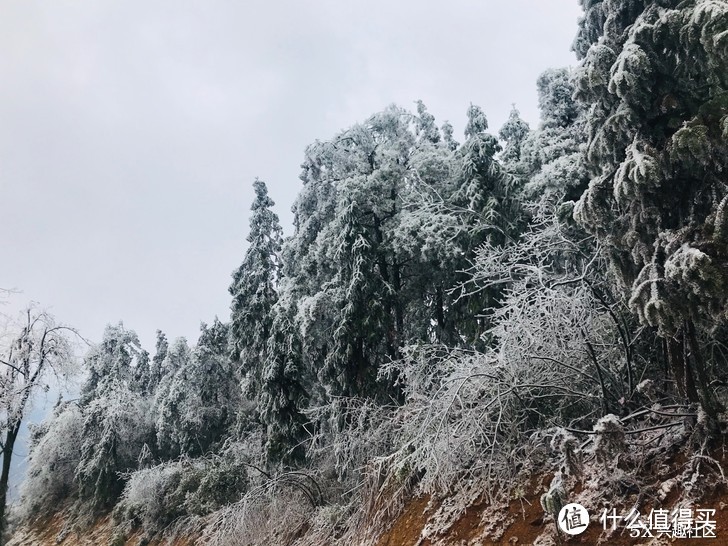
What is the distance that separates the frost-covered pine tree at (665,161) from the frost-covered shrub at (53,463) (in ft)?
93.8

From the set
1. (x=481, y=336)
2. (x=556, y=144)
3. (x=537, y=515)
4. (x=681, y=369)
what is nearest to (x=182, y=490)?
(x=481, y=336)

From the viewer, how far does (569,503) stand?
6.50m

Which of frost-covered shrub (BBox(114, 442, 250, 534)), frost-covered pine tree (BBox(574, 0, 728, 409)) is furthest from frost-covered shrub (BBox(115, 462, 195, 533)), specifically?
frost-covered pine tree (BBox(574, 0, 728, 409))

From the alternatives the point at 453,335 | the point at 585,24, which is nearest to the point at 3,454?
the point at 453,335

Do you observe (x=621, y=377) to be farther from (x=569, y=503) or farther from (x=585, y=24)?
(x=585, y=24)

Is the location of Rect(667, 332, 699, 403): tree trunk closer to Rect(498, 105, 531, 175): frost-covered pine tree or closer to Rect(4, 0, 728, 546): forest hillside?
Rect(4, 0, 728, 546): forest hillside

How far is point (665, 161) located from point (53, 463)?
32054mm

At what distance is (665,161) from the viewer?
20.4 ft

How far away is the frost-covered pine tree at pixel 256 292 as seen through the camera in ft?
60.0

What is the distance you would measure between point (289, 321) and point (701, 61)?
41.3ft

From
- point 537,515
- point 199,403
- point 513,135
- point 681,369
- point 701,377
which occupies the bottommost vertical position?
point 537,515

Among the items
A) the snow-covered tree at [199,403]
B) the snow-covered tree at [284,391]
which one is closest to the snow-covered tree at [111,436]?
the snow-covered tree at [199,403]

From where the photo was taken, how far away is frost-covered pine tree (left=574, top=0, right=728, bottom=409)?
565 centimetres

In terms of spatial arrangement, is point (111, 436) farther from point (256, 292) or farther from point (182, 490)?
point (256, 292)
